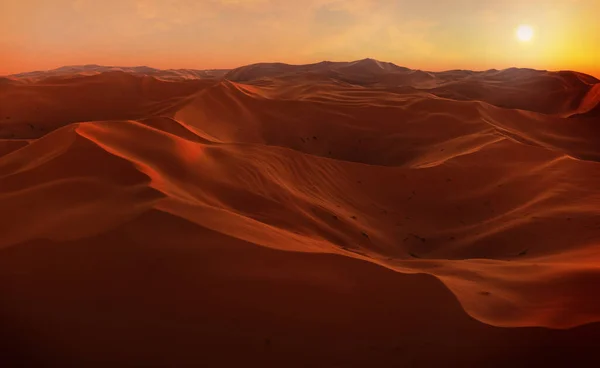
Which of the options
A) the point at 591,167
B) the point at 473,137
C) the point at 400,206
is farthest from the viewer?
the point at 473,137

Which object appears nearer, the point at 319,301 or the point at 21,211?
the point at 319,301

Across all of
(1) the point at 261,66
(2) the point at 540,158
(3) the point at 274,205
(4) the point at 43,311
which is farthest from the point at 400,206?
(1) the point at 261,66

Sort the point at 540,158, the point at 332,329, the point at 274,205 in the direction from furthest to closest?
1. the point at 540,158
2. the point at 274,205
3. the point at 332,329

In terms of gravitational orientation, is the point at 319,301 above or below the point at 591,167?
below

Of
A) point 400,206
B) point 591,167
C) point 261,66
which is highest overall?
point 261,66

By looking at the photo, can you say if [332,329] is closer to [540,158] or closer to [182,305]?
[182,305]

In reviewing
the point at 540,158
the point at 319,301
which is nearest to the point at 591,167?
the point at 540,158

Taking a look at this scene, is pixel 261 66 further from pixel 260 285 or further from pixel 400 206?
pixel 260 285
